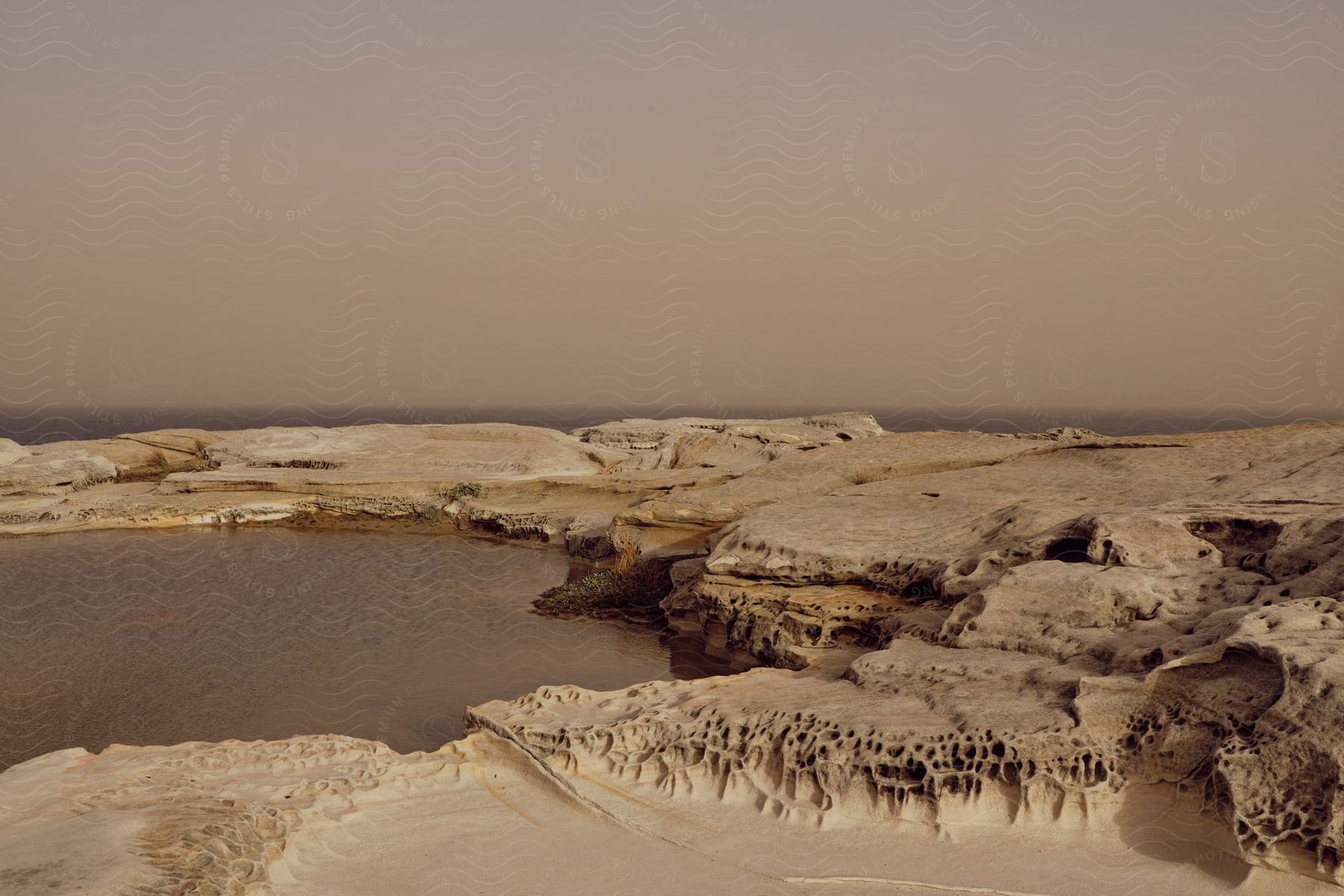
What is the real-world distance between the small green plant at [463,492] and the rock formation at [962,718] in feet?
27.5

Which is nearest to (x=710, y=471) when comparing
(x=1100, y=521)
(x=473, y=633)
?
(x=473, y=633)

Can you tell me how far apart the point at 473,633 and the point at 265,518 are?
9.03 meters

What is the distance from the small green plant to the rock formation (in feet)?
27.5

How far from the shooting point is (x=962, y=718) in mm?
5938

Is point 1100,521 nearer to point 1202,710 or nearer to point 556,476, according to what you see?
point 1202,710

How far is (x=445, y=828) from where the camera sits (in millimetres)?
5574

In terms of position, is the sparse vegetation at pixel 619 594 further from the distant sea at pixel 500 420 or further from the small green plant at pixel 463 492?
the distant sea at pixel 500 420

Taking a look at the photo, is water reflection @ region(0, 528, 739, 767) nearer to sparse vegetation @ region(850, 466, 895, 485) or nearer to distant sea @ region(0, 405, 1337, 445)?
sparse vegetation @ region(850, 466, 895, 485)

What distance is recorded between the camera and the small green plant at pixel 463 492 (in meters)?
18.4

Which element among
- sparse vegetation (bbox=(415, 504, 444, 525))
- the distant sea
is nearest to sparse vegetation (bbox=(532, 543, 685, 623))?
sparse vegetation (bbox=(415, 504, 444, 525))

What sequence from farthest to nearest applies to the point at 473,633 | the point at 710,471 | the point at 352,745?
the point at 710,471 → the point at 473,633 → the point at 352,745

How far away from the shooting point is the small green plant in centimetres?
1841

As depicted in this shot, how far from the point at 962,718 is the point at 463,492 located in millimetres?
13905

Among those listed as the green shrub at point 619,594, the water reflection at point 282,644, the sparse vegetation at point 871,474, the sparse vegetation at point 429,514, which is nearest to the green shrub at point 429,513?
the sparse vegetation at point 429,514
